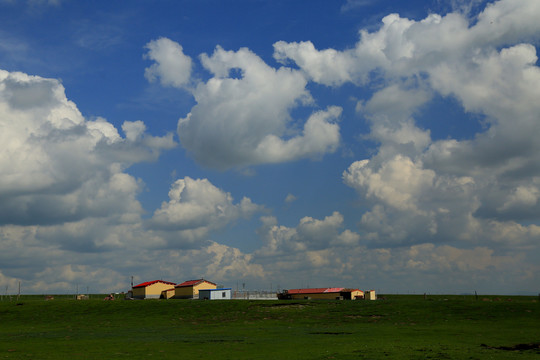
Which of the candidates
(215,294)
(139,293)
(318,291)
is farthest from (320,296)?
(139,293)

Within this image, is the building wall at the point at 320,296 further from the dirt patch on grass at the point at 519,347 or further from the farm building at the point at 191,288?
the dirt patch on grass at the point at 519,347

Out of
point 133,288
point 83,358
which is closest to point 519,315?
point 83,358

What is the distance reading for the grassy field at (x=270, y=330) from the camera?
48656 millimetres

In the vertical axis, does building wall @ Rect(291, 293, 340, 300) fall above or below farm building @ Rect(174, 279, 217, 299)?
below

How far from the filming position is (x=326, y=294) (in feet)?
519

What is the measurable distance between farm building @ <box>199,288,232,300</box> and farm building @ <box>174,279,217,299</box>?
13.2 feet

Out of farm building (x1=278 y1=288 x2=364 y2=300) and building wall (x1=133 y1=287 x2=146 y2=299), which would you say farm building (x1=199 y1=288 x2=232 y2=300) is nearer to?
farm building (x1=278 y1=288 x2=364 y2=300)

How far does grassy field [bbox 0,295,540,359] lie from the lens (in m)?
48.7

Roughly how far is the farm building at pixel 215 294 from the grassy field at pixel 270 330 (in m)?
26.2

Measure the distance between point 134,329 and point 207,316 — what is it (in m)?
21.6

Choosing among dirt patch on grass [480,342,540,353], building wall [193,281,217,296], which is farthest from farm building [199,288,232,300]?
dirt patch on grass [480,342,540,353]

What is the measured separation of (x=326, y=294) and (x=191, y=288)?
43.1 metres

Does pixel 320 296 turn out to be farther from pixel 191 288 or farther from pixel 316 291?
pixel 191 288

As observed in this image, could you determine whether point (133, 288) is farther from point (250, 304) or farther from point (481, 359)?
point (481, 359)
